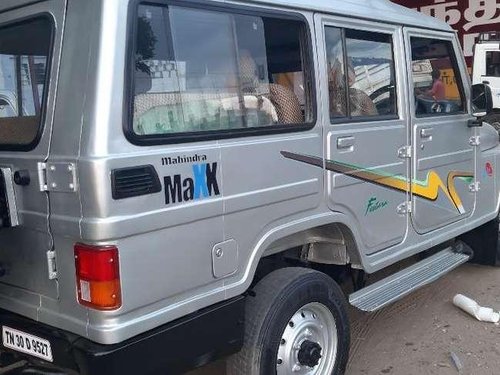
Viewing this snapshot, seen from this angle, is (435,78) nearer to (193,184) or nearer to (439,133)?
(439,133)

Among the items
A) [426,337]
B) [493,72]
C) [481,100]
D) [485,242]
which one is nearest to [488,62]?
[493,72]

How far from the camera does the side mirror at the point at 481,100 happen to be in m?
4.62

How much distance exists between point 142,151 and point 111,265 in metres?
0.46

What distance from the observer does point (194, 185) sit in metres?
2.46

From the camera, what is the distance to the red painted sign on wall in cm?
1573

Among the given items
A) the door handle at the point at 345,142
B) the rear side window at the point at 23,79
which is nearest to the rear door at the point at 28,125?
the rear side window at the point at 23,79

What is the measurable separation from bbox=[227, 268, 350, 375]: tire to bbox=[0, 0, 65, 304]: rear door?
38.1 inches

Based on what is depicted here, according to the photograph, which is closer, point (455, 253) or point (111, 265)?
point (111, 265)

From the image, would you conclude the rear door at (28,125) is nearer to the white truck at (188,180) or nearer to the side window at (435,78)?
the white truck at (188,180)

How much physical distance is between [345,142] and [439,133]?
1260 mm

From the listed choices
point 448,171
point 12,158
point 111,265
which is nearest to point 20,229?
point 12,158

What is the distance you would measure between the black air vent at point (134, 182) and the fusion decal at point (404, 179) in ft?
2.65

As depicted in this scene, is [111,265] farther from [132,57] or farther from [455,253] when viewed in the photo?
[455,253]

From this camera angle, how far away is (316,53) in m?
3.11
